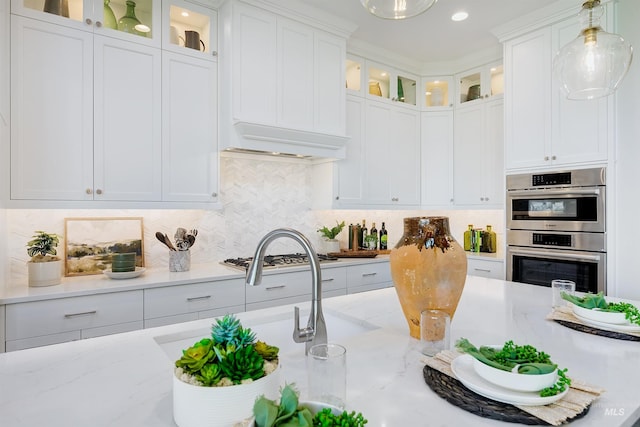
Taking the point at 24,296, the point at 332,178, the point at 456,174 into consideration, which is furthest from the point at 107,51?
the point at 456,174

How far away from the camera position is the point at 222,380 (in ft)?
2.17

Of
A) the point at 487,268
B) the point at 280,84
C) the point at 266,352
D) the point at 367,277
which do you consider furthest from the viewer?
the point at 487,268

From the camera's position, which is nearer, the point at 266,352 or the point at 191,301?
the point at 266,352

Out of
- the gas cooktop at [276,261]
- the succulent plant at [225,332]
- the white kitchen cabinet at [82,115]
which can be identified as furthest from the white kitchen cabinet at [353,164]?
the succulent plant at [225,332]

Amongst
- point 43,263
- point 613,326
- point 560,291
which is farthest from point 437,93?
point 43,263

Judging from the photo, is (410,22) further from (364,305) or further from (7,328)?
(7,328)

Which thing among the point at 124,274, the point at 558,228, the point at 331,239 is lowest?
the point at 124,274

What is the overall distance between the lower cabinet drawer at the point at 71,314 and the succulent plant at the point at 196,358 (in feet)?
5.27

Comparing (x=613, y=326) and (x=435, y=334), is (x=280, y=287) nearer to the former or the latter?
(x=435, y=334)

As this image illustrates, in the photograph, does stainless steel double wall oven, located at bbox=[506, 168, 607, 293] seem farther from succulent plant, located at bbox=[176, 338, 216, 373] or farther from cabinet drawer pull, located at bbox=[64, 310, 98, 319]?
cabinet drawer pull, located at bbox=[64, 310, 98, 319]

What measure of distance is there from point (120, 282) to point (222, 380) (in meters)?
1.79

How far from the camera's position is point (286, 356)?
1053mm

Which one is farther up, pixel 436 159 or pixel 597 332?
pixel 436 159

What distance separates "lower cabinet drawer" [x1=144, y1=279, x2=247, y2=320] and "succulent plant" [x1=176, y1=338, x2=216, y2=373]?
163cm
